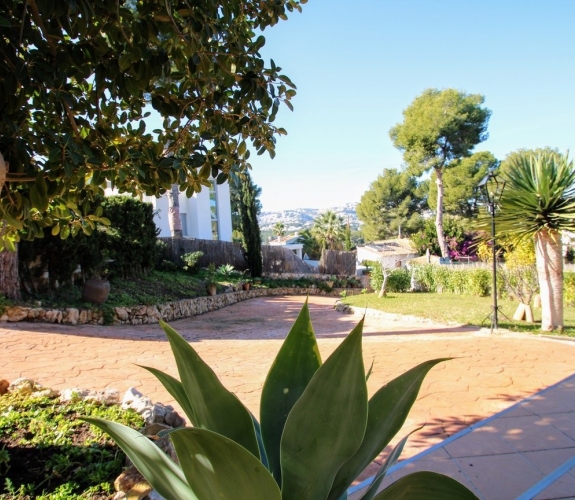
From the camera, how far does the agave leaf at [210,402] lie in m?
1.03

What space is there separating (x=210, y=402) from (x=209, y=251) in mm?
17743

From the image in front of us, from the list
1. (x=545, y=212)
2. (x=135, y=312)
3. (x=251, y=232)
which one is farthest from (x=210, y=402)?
(x=251, y=232)

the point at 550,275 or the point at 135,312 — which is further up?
the point at 550,275

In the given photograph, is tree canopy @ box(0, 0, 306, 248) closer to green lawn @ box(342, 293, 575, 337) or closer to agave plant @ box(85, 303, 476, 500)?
agave plant @ box(85, 303, 476, 500)

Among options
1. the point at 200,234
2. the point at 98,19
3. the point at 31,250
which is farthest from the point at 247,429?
the point at 200,234

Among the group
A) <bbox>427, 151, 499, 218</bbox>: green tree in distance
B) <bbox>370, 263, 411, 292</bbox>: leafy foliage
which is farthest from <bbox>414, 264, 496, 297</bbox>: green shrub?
<bbox>427, 151, 499, 218</bbox>: green tree in distance

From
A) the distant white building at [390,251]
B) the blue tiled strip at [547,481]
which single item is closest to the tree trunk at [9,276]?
the blue tiled strip at [547,481]

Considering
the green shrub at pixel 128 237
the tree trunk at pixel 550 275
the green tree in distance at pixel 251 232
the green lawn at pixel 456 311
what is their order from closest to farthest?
the tree trunk at pixel 550 275 < the green lawn at pixel 456 311 < the green shrub at pixel 128 237 < the green tree in distance at pixel 251 232

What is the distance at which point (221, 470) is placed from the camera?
0.80m

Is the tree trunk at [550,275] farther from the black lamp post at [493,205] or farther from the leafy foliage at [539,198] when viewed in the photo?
the black lamp post at [493,205]

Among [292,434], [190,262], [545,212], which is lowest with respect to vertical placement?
[292,434]

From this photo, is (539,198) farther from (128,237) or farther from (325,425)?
(128,237)

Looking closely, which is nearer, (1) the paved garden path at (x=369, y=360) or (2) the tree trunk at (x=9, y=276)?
(1) the paved garden path at (x=369, y=360)

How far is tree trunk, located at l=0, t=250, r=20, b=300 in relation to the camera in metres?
7.78
